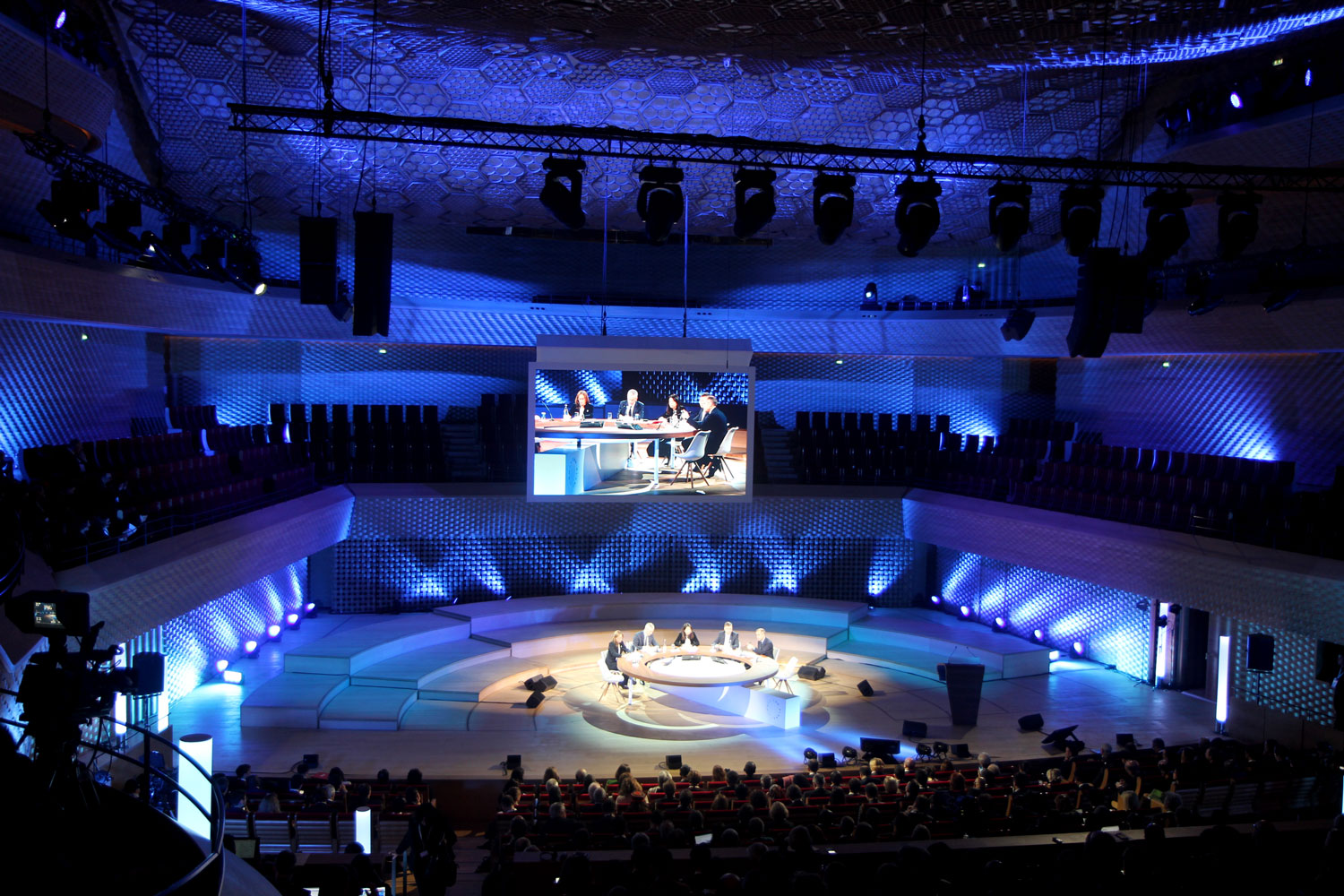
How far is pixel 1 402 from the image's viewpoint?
11.3 m

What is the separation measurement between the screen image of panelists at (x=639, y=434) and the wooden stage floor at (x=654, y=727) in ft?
9.77

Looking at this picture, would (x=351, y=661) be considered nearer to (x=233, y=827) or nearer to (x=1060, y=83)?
(x=233, y=827)

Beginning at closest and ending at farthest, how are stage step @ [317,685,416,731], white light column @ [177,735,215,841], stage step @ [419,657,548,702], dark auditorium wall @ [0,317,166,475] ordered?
white light column @ [177,735,215,841] → dark auditorium wall @ [0,317,166,475] → stage step @ [317,685,416,731] → stage step @ [419,657,548,702]

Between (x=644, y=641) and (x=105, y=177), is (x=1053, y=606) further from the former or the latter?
(x=105, y=177)

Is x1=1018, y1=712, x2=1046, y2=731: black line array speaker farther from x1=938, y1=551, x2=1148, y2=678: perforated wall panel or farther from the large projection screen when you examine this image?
the large projection screen

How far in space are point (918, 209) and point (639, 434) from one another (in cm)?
643

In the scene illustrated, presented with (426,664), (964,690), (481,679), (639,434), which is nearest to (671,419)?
(639,434)

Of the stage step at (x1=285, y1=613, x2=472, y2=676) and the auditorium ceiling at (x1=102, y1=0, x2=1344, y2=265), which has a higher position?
the auditorium ceiling at (x1=102, y1=0, x2=1344, y2=265)

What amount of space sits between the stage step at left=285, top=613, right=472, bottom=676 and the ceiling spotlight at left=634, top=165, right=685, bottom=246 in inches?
307

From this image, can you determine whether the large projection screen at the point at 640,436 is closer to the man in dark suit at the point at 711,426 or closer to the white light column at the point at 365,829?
the man in dark suit at the point at 711,426

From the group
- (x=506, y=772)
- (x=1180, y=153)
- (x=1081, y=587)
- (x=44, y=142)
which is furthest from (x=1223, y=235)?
(x=44, y=142)

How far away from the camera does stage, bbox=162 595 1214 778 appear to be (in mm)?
11422

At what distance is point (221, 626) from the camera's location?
1378cm

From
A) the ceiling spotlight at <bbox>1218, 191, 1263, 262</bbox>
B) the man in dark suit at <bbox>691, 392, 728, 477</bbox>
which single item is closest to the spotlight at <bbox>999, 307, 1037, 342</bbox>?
the man in dark suit at <bbox>691, 392, 728, 477</bbox>
